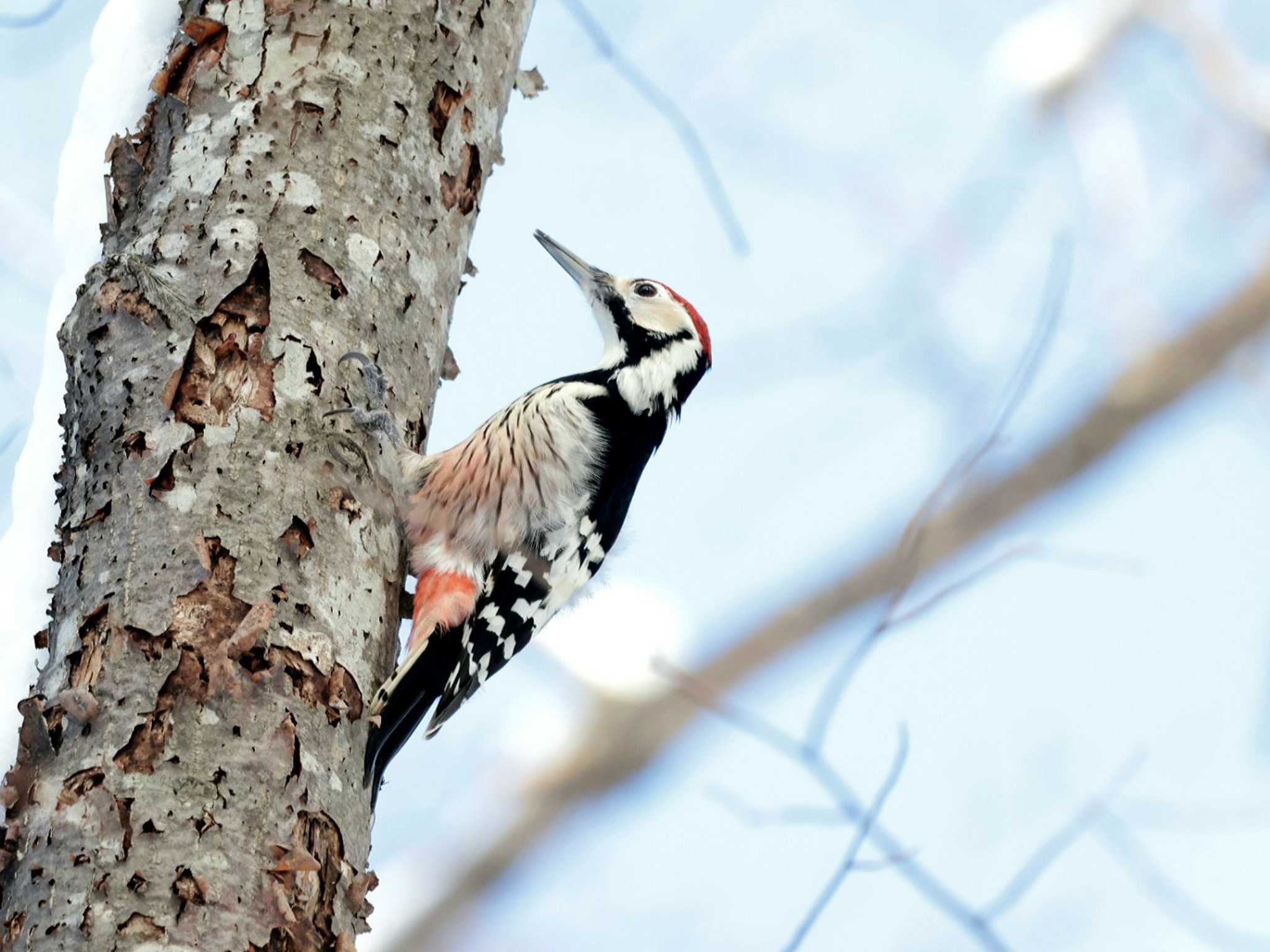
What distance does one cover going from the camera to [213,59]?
2225mm

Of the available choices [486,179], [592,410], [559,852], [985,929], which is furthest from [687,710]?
[486,179]

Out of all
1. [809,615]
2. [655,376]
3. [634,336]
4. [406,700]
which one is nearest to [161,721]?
[406,700]

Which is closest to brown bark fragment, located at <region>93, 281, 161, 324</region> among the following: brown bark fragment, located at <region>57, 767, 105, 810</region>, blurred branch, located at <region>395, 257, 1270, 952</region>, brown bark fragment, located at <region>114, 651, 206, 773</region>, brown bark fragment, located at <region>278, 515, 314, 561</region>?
brown bark fragment, located at <region>278, 515, 314, 561</region>

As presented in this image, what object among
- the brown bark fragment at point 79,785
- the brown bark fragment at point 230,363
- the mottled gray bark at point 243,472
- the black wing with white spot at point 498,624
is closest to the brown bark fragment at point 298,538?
the mottled gray bark at point 243,472

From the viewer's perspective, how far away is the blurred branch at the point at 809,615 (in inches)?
147

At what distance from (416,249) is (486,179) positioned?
0.32m

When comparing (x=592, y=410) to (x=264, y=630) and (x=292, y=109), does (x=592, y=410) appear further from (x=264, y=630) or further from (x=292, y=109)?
(x=264, y=630)

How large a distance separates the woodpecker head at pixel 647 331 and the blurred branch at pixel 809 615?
0.76 m

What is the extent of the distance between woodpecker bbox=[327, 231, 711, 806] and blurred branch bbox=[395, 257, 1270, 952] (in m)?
0.76

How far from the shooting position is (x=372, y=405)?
2.09 m

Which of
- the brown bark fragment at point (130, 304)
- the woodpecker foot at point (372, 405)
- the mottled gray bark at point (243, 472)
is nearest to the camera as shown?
the mottled gray bark at point (243, 472)

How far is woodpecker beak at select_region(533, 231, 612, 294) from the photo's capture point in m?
3.67

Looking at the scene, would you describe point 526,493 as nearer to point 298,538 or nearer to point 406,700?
point 406,700

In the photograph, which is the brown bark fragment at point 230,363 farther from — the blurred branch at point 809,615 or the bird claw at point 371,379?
the blurred branch at point 809,615
